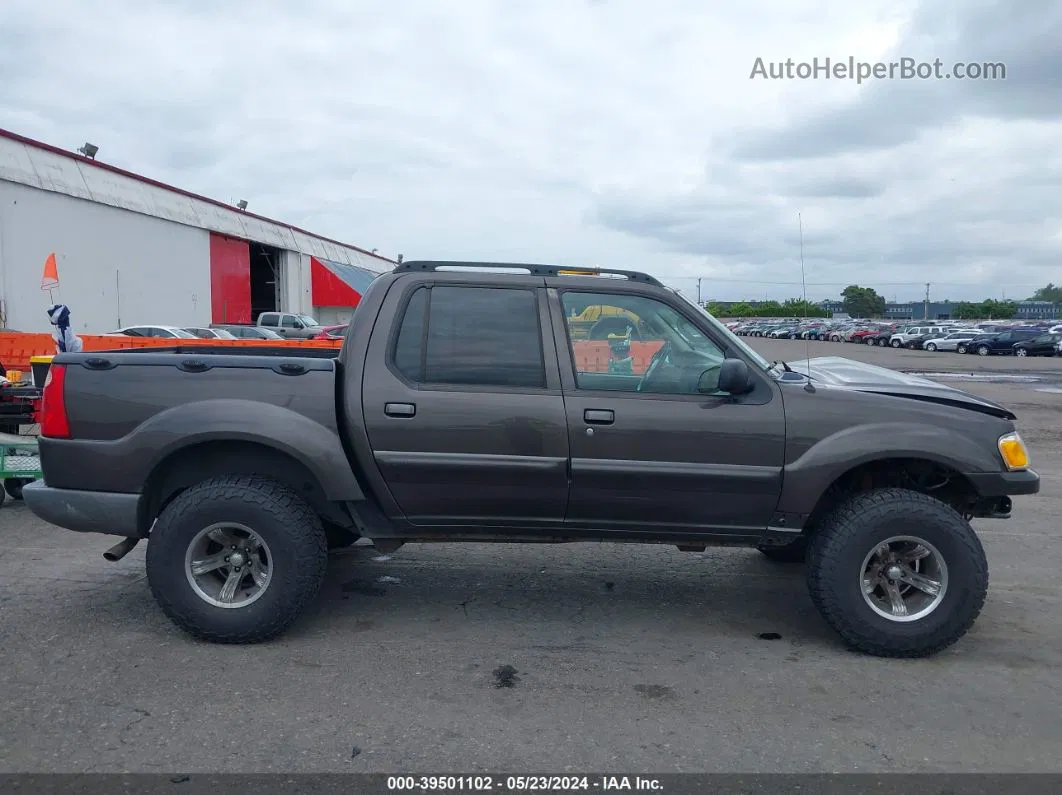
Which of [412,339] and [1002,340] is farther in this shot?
[1002,340]

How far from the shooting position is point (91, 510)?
4.48 metres

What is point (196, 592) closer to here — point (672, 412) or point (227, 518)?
point (227, 518)

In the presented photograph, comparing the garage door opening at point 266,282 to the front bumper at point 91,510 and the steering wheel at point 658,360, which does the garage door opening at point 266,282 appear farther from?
the steering wheel at point 658,360

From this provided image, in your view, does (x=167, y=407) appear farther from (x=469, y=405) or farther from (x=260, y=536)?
(x=469, y=405)

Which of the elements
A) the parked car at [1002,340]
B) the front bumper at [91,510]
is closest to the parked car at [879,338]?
the parked car at [1002,340]

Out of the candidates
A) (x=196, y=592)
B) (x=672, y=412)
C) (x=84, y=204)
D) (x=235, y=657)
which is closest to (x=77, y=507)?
(x=196, y=592)

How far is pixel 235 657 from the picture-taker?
4.34 m

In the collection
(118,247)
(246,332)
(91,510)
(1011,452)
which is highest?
(118,247)

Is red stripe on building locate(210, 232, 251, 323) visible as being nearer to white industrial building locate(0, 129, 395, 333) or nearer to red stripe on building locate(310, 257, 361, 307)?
white industrial building locate(0, 129, 395, 333)

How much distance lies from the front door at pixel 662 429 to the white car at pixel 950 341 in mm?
47565

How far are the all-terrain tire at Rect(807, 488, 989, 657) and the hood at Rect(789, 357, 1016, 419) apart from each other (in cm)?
52
